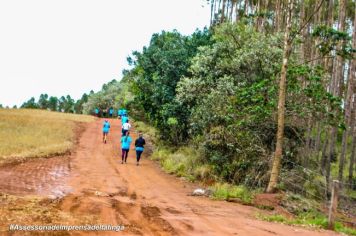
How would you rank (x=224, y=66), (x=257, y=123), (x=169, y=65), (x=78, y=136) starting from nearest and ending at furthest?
(x=257, y=123)
(x=224, y=66)
(x=169, y=65)
(x=78, y=136)

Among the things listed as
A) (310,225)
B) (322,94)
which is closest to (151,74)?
(322,94)

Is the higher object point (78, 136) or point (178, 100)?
point (178, 100)

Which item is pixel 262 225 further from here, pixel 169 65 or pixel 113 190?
pixel 169 65

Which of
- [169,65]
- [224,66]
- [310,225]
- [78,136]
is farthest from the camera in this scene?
[78,136]

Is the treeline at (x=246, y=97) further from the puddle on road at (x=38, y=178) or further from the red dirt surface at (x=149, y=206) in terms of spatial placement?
the puddle on road at (x=38, y=178)

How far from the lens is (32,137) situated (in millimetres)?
26406

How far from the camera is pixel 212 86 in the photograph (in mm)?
20531

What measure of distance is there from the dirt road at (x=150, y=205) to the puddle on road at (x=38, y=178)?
0.43 m

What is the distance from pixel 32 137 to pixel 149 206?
17.1 meters

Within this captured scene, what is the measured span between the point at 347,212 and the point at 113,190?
33.1 ft

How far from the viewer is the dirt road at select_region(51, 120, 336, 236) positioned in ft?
30.3

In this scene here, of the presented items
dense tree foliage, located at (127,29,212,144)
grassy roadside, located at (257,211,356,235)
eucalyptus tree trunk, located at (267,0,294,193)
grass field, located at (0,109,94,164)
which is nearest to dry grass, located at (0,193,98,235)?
grassy roadside, located at (257,211,356,235)

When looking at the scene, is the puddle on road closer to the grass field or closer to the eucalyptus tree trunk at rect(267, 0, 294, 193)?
the grass field

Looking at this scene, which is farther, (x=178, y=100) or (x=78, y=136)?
(x=78, y=136)
